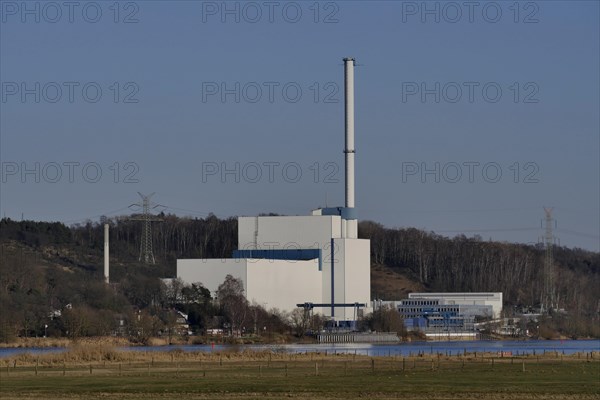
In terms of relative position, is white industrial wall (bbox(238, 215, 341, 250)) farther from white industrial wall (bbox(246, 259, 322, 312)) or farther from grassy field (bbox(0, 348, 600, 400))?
grassy field (bbox(0, 348, 600, 400))

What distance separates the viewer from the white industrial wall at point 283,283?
15225 cm

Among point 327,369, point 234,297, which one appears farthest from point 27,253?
point 327,369

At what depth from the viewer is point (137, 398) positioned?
50688 millimetres

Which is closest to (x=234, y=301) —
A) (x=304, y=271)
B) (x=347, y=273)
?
(x=304, y=271)

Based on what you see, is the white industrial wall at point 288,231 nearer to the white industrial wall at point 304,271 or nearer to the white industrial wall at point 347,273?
the white industrial wall at point 304,271

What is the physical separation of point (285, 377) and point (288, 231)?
9567cm

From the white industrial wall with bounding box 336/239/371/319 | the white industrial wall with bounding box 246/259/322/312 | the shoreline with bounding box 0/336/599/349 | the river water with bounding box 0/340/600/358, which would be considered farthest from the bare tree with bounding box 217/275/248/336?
the river water with bounding box 0/340/600/358

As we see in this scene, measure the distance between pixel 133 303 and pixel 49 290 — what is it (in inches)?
375

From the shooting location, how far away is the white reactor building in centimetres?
15312

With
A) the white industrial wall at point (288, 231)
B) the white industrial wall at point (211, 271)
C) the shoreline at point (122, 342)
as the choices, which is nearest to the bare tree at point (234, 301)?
the white industrial wall at point (211, 271)

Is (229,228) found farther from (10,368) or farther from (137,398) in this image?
(137,398)

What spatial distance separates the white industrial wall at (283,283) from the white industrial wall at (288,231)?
10.9 feet

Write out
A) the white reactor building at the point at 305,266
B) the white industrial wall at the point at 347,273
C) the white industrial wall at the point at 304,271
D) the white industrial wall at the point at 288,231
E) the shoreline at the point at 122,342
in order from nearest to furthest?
the shoreline at the point at 122,342, the white reactor building at the point at 305,266, the white industrial wall at the point at 304,271, the white industrial wall at the point at 347,273, the white industrial wall at the point at 288,231

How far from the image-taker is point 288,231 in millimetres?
159750
